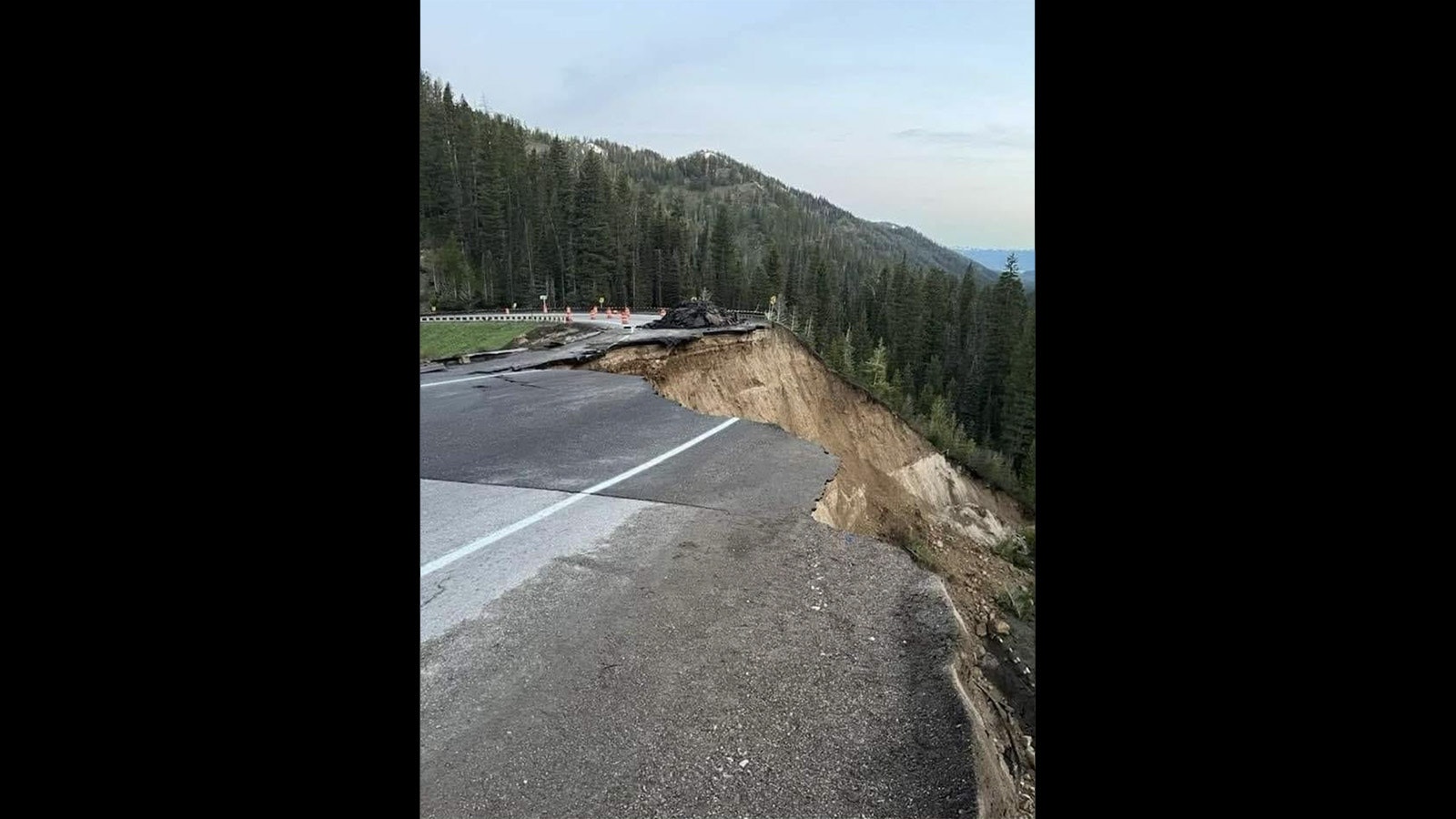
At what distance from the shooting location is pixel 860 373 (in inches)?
2053

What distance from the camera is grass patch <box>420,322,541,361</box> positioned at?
23.7m

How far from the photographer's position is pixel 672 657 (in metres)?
3.25

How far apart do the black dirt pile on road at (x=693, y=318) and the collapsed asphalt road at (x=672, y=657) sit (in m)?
15.6

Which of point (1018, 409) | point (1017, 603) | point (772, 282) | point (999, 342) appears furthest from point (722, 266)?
point (1017, 603)

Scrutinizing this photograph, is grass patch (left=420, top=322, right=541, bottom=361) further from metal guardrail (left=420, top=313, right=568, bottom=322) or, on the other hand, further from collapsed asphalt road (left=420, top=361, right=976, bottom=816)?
collapsed asphalt road (left=420, top=361, right=976, bottom=816)

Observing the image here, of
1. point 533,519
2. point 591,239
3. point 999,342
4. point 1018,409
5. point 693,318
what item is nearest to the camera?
point 533,519

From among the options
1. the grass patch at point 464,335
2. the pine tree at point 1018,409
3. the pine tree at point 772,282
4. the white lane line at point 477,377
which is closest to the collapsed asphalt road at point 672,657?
the white lane line at point 477,377

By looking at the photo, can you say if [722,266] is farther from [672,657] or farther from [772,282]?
[672,657]

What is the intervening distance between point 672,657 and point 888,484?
1094 centimetres

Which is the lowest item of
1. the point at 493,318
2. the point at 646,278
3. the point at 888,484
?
the point at 888,484

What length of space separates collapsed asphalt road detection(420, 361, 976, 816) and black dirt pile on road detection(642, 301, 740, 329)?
15619 millimetres
